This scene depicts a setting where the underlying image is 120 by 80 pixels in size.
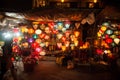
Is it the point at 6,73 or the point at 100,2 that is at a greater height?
the point at 100,2

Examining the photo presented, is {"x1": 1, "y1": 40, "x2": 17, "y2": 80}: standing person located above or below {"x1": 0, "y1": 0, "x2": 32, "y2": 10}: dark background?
below

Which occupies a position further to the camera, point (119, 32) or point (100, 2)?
point (100, 2)

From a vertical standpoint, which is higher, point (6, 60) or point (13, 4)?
point (13, 4)

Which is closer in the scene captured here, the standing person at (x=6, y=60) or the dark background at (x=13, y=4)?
the standing person at (x=6, y=60)

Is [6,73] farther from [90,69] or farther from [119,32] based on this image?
[119,32]

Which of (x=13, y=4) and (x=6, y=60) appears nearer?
(x=6, y=60)

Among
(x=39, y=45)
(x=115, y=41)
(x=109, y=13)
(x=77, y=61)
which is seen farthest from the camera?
(x=39, y=45)

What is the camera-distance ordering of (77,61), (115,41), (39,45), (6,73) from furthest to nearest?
(39,45), (115,41), (77,61), (6,73)

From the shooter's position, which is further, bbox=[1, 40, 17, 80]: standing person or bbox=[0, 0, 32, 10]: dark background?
bbox=[0, 0, 32, 10]: dark background

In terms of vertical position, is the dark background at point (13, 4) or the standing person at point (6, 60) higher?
the dark background at point (13, 4)

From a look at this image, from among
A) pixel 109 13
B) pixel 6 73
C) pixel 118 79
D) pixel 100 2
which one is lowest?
pixel 118 79

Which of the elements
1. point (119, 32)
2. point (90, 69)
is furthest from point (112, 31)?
point (90, 69)

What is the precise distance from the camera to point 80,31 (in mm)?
24594

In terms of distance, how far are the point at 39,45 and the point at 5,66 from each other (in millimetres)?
10925
